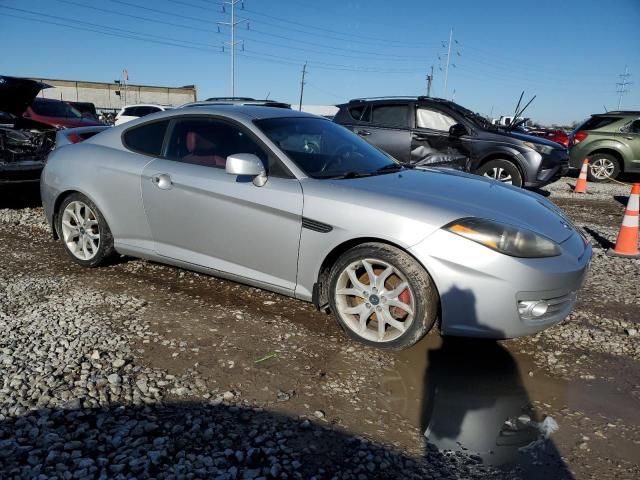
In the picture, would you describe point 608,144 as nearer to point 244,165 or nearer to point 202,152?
point 202,152

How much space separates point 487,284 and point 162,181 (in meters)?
2.53

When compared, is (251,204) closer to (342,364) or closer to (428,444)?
(342,364)

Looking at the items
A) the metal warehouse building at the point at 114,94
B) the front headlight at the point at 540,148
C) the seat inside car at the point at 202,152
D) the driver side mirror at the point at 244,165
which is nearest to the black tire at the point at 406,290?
the driver side mirror at the point at 244,165

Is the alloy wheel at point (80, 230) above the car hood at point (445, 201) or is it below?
below

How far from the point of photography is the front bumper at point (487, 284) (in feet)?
9.27

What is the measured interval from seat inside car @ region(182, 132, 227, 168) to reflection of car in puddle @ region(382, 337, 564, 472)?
2.01 meters

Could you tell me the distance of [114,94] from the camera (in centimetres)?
5191

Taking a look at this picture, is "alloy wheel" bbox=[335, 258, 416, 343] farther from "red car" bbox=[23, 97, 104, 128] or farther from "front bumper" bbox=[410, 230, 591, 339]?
"red car" bbox=[23, 97, 104, 128]

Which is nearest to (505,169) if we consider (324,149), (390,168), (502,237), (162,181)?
(390,168)

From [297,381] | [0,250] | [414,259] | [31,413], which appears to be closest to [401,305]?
[414,259]

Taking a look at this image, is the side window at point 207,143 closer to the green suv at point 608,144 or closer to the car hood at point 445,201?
the car hood at point 445,201

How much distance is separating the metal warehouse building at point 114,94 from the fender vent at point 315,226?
50.1 m

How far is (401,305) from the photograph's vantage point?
306cm

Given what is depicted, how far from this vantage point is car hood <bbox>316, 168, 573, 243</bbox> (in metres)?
3.02
